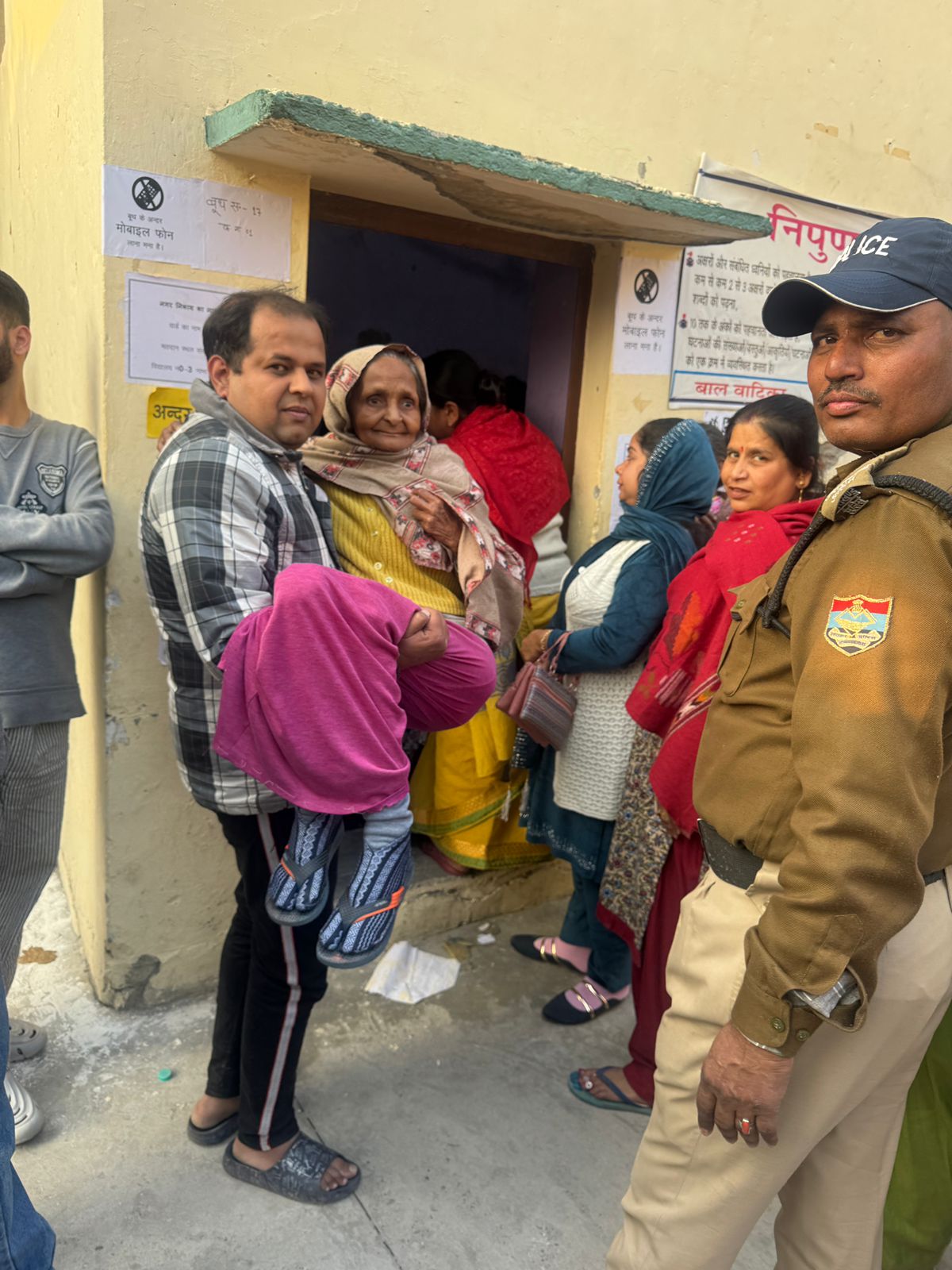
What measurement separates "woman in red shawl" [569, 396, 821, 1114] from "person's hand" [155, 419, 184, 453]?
134cm

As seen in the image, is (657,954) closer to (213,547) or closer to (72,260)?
(213,547)

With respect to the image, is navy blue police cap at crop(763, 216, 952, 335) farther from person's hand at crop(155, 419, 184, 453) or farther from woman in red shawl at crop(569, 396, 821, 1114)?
person's hand at crop(155, 419, 184, 453)

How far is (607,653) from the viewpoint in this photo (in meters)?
2.66

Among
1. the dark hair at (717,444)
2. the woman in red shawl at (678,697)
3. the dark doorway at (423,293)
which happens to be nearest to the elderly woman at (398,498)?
the woman in red shawl at (678,697)

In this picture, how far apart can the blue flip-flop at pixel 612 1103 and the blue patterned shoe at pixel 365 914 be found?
115cm

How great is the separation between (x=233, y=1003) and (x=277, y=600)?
1.21m

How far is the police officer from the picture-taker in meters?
1.16

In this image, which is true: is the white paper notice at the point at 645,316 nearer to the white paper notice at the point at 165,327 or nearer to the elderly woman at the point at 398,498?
the elderly woman at the point at 398,498

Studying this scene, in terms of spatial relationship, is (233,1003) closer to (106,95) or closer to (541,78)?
(106,95)

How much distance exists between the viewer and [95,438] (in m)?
2.39

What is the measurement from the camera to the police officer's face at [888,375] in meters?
1.28

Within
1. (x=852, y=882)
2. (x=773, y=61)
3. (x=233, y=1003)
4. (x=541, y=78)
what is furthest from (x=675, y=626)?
(x=773, y=61)

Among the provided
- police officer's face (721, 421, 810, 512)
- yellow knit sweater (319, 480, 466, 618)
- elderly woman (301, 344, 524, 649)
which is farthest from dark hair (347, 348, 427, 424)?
police officer's face (721, 421, 810, 512)

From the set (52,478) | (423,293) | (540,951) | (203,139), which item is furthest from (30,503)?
(423,293)
